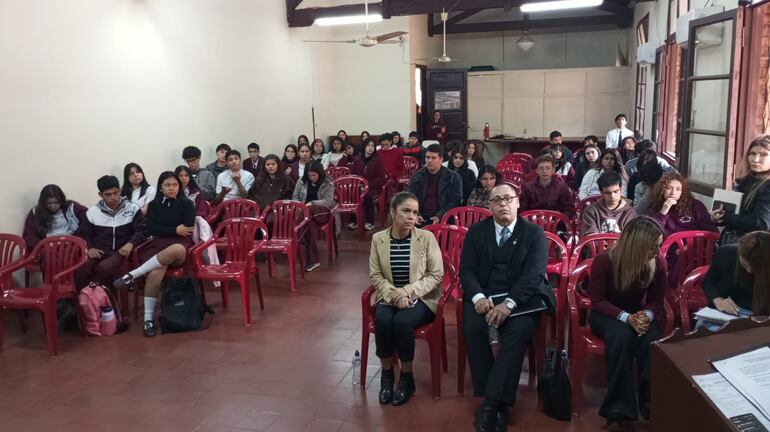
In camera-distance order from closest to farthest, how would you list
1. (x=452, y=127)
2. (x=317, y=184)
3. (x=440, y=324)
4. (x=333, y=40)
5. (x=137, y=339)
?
(x=440, y=324), (x=137, y=339), (x=317, y=184), (x=333, y=40), (x=452, y=127)

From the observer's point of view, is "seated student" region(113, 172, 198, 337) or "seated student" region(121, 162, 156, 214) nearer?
"seated student" region(113, 172, 198, 337)

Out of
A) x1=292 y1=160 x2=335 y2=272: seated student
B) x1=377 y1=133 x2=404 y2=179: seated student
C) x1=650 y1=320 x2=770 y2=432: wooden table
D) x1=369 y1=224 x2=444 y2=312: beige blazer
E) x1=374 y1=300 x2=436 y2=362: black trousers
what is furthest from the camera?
x1=377 y1=133 x2=404 y2=179: seated student

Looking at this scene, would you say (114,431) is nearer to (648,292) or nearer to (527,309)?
(527,309)

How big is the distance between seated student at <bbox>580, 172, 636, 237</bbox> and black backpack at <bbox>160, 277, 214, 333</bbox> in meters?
2.85

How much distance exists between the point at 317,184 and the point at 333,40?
19.0 ft

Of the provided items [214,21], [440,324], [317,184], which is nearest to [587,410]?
[440,324]

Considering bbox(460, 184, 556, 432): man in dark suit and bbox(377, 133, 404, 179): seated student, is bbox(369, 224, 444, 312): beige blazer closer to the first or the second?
bbox(460, 184, 556, 432): man in dark suit

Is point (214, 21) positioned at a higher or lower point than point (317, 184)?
higher

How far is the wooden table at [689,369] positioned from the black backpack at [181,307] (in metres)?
3.62

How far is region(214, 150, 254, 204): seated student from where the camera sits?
6473 millimetres

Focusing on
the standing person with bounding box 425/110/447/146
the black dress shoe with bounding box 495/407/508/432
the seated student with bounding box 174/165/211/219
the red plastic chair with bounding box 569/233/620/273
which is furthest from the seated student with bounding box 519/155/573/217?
the standing person with bounding box 425/110/447/146

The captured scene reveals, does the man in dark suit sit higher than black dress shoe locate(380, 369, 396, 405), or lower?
higher

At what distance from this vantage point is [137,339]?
14.0 ft

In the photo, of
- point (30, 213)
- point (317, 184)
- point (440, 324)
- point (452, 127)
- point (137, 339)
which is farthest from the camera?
point (452, 127)
